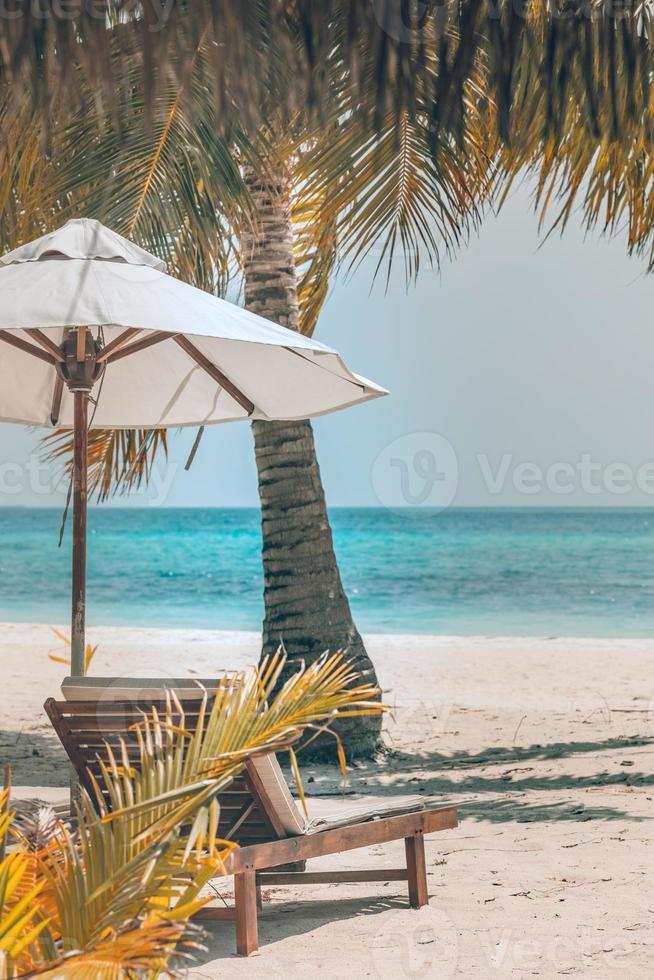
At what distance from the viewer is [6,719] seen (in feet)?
32.0

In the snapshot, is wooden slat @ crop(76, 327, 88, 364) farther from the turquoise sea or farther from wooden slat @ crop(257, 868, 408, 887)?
the turquoise sea

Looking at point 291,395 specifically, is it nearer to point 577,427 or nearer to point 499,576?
point 499,576

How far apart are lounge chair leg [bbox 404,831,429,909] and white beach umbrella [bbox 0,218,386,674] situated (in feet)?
4.50

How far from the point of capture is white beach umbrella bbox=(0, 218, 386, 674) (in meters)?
3.38

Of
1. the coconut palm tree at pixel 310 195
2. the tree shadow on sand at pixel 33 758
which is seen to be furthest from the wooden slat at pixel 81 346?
the tree shadow on sand at pixel 33 758

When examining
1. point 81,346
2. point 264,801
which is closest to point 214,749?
point 264,801

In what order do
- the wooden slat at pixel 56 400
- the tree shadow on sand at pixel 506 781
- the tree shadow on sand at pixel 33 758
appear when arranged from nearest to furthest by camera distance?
1. the wooden slat at pixel 56 400
2. the tree shadow on sand at pixel 506 781
3. the tree shadow on sand at pixel 33 758

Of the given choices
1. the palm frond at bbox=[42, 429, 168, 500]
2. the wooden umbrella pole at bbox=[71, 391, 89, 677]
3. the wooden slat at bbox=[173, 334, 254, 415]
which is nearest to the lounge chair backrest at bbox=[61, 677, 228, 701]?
the wooden umbrella pole at bbox=[71, 391, 89, 677]

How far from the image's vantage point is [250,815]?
372 cm

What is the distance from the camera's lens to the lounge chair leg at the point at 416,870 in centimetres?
403

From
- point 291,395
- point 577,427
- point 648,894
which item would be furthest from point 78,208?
point 577,427

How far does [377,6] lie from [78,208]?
494 centimetres

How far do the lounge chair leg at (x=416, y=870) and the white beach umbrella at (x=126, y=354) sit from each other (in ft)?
4.50

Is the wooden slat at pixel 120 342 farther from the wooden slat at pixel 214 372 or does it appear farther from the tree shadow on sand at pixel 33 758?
the tree shadow on sand at pixel 33 758
